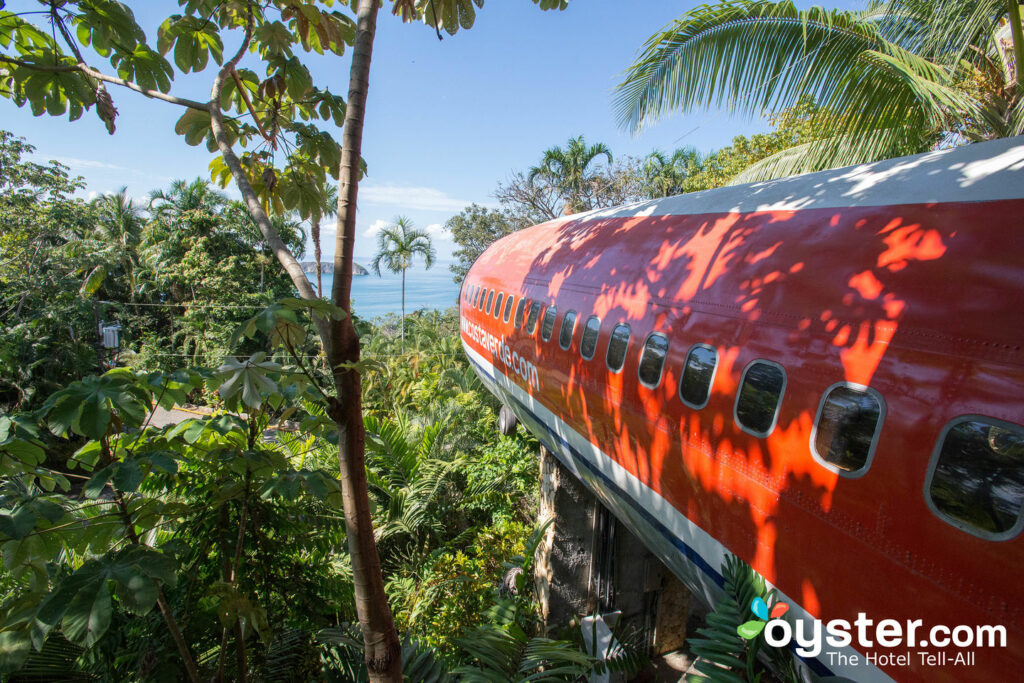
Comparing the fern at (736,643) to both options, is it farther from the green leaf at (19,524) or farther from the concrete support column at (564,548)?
the concrete support column at (564,548)

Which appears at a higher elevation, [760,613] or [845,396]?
[845,396]

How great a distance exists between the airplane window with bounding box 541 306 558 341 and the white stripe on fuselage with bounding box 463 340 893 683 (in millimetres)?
830

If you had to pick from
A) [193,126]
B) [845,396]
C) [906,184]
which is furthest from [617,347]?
[193,126]

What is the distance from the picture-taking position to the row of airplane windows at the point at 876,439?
1757 millimetres

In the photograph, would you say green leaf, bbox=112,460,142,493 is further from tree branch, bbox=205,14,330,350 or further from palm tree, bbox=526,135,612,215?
palm tree, bbox=526,135,612,215

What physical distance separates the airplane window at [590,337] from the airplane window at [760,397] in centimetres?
183

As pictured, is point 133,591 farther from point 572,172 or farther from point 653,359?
point 572,172

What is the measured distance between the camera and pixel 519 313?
6.83m

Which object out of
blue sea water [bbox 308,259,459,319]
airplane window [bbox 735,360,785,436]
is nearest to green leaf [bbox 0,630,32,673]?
airplane window [bbox 735,360,785,436]

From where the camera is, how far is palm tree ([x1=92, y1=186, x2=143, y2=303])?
2284cm

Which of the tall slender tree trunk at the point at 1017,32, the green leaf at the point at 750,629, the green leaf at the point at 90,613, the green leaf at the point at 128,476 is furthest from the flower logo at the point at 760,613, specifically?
the tall slender tree trunk at the point at 1017,32

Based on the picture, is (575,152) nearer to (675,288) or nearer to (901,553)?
(675,288)

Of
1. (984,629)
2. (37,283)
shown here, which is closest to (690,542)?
(984,629)

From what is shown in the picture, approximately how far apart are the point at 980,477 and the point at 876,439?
357 millimetres
